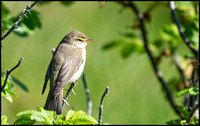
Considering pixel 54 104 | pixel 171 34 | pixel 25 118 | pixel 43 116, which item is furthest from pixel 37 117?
pixel 171 34

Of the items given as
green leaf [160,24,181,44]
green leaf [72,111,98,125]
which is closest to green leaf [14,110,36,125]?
green leaf [72,111,98,125]

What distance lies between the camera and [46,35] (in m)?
7.54

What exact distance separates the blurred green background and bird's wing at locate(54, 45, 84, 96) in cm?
168

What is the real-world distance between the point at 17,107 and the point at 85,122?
429cm

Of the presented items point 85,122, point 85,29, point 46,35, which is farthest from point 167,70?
point 85,122

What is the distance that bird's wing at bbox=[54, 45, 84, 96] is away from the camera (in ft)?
11.5

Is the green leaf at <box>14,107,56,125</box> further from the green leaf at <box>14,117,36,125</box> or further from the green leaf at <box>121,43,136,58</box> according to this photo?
the green leaf at <box>121,43,136,58</box>

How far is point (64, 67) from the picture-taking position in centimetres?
369

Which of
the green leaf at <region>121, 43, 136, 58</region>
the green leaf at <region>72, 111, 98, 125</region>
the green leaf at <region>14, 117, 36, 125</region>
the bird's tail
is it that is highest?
the green leaf at <region>121, 43, 136, 58</region>

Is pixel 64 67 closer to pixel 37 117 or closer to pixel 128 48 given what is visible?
pixel 128 48

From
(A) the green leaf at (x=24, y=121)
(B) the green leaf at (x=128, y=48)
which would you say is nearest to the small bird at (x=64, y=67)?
(B) the green leaf at (x=128, y=48)

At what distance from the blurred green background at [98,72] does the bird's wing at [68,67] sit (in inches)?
66.2

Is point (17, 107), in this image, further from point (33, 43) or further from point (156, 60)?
point (156, 60)

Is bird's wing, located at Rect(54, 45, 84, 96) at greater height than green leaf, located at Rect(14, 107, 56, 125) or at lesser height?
greater
